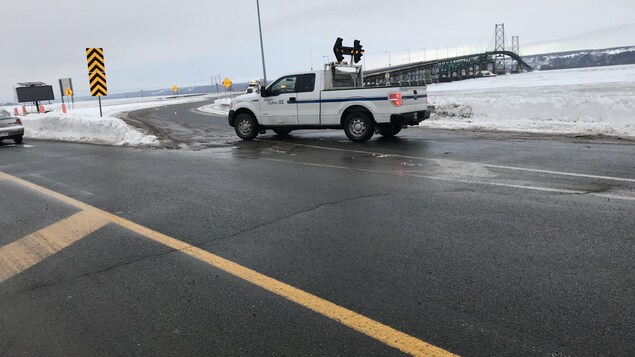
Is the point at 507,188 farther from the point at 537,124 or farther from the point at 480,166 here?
the point at 537,124

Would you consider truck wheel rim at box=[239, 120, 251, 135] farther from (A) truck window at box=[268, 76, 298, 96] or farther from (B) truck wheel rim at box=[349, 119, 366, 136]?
(B) truck wheel rim at box=[349, 119, 366, 136]

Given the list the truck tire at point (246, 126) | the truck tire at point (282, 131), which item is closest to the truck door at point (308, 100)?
the truck tire at point (282, 131)

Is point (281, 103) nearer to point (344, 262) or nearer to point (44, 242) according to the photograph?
point (44, 242)

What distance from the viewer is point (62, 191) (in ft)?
25.3

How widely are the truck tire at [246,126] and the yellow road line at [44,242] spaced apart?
8172mm

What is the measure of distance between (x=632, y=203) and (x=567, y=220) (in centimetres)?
117

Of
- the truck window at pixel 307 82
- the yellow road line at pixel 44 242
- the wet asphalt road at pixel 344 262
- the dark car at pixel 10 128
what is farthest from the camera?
the dark car at pixel 10 128

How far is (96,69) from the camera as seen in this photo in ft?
64.2

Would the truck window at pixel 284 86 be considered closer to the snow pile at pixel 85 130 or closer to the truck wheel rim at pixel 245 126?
the truck wheel rim at pixel 245 126

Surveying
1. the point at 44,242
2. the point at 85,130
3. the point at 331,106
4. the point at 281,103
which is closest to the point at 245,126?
the point at 281,103

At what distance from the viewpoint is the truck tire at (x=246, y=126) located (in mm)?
14062

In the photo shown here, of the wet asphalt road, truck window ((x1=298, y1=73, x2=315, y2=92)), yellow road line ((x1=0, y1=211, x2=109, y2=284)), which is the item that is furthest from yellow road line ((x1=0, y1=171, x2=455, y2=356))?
truck window ((x1=298, y1=73, x2=315, y2=92))

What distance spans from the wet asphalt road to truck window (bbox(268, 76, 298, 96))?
520 cm

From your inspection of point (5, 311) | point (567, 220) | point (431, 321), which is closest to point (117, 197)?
point (5, 311)
